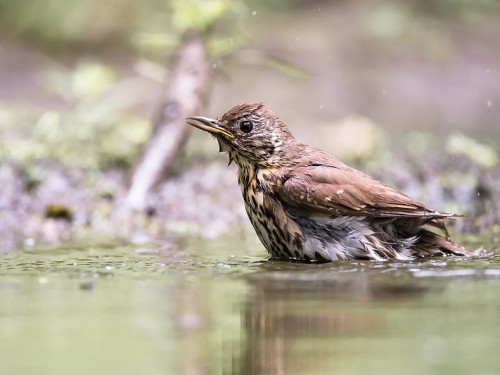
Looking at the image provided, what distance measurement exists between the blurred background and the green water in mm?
2480

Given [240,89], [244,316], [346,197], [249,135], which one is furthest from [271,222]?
[240,89]

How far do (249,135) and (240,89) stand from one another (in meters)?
5.82

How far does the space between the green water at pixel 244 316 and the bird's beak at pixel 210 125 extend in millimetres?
883

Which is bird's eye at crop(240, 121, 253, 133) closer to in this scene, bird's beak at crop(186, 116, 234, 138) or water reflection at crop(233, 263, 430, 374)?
bird's beak at crop(186, 116, 234, 138)

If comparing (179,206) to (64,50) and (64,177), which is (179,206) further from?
Result: (64,50)

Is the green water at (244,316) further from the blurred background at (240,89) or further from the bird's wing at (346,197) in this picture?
the blurred background at (240,89)

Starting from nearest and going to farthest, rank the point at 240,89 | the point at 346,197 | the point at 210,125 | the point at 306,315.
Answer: the point at 306,315 < the point at 346,197 < the point at 210,125 < the point at 240,89

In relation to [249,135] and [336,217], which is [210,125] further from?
[336,217]

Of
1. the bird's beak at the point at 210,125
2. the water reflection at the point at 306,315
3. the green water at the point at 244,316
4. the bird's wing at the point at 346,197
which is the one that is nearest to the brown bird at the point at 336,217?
the bird's wing at the point at 346,197

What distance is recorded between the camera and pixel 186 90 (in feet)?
32.8

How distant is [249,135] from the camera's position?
24.4ft

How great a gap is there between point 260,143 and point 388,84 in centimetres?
638

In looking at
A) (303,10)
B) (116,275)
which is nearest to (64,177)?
(116,275)

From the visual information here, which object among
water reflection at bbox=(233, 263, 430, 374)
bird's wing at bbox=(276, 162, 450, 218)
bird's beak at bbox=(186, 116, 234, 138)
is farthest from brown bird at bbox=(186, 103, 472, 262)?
bird's beak at bbox=(186, 116, 234, 138)
